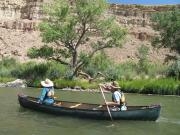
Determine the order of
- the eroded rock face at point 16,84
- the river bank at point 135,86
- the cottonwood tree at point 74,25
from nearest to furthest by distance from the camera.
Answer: the river bank at point 135,86, the eroded rock face at point 16,84, the cottonwood tree at point 74,25

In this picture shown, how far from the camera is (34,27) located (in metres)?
78.7

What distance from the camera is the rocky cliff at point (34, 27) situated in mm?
74875

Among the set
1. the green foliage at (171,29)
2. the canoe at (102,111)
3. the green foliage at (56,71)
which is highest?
the green foliage at (171,29)

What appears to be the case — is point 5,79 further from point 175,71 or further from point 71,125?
point 71,125

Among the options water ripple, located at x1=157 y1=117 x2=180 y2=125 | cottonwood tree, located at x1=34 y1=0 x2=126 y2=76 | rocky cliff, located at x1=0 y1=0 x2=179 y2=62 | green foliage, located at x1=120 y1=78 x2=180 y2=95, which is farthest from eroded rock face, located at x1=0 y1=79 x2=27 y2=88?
rocky cliff, located at x1=0 y1=0 x2=179 y2=62

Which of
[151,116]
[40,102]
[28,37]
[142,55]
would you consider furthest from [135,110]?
[28,37]

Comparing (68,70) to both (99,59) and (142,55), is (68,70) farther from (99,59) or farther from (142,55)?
(142,55)

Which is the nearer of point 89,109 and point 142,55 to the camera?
point 89,109

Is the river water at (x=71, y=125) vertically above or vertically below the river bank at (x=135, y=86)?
above

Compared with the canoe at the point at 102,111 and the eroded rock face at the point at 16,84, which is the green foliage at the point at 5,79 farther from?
the canoe at the point at 102,111

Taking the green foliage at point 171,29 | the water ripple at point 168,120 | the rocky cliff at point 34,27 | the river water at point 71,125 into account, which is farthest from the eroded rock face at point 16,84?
the rocky cliff at point 34,27

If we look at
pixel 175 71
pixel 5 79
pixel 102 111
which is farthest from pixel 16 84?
pixel 102 111

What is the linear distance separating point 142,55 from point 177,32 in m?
8.59

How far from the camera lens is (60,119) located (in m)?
23.4
